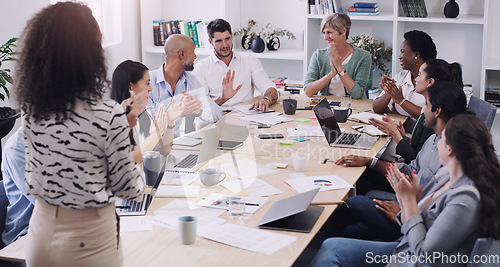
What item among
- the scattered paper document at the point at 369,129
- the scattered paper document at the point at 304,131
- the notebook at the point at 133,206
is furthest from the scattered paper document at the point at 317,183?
the scattered paper document at the point at 369,129

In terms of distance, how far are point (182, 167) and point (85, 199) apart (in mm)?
1216

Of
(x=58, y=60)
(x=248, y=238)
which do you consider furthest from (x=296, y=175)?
(x=58, y=60)

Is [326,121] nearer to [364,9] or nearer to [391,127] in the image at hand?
[391,127]

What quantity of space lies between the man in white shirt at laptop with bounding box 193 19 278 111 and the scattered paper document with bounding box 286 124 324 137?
0.62 metres

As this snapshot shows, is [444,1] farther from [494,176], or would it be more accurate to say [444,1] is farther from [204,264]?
[204,264]

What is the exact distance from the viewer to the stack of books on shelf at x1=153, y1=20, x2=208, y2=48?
603 cm

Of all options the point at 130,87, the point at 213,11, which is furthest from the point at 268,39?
the point at 130,87

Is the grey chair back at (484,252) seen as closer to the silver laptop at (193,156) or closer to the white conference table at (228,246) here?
the white conference table at (228,246)

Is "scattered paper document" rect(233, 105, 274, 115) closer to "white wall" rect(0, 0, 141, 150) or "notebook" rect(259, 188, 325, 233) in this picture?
"white wall" rect(0, 0, 141, 150)

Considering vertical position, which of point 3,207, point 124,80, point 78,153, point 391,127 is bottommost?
point 3,207

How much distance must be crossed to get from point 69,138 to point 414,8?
4.30 m

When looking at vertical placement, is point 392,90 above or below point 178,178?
above

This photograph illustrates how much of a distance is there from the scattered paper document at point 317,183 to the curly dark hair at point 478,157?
755mm

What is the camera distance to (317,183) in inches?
109
